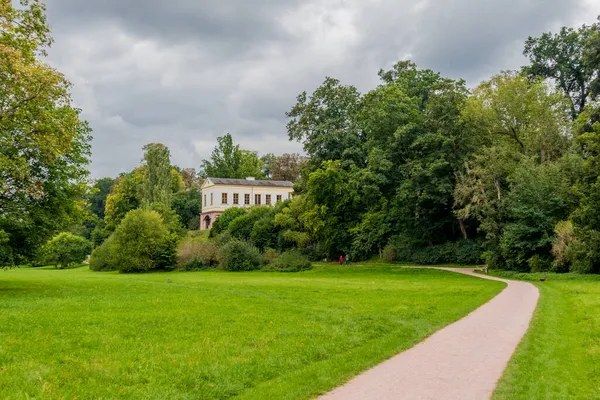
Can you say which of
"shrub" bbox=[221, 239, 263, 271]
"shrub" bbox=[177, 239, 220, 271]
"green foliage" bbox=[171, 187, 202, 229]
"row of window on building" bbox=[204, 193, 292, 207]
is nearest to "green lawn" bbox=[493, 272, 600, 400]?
"shrub" bbox=[221, 239, 263, 271]

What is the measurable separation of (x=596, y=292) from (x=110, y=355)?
19.4m

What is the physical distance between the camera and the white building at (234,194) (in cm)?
7538

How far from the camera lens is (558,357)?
9516 millimetres

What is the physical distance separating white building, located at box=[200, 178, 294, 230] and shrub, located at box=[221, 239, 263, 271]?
26161mm

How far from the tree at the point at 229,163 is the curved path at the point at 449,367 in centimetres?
8056

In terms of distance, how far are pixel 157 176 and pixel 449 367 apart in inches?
2435

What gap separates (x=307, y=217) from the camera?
49.3 metres

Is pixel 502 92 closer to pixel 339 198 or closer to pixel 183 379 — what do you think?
pixel 339 198

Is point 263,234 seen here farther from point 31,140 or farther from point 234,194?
point 31,140

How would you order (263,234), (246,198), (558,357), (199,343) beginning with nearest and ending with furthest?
(558,357) < (199,343) < (263,234) < (246,198)

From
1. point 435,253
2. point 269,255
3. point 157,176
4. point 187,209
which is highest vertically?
point 157,176

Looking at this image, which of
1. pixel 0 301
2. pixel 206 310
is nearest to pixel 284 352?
pixel 206 310

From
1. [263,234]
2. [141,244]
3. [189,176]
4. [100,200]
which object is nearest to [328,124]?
[263,234]

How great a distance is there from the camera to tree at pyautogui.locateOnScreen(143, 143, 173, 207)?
6406 cm
